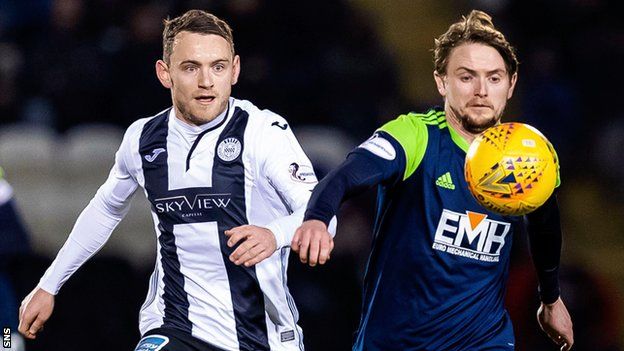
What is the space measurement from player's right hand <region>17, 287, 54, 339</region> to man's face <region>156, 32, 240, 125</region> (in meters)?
1.14

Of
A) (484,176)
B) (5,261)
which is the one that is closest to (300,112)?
(5,261)

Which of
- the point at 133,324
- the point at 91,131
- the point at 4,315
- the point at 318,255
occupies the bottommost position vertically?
the point at 133,324

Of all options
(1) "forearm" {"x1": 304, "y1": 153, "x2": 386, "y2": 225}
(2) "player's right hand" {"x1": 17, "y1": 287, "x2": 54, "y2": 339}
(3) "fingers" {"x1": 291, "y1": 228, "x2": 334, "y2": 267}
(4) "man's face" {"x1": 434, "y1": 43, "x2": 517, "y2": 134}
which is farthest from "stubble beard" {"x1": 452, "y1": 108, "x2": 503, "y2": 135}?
(2) "player's right hand" {"x1": 17, "y1": 287, "x2": 54, "y2": 339}

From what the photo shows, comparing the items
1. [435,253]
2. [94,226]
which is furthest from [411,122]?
[94,226]

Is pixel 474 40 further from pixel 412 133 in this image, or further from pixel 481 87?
pixel 412 133

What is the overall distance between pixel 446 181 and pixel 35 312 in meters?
2.12

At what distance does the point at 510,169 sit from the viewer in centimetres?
470

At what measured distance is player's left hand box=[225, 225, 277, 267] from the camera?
14.4 ft

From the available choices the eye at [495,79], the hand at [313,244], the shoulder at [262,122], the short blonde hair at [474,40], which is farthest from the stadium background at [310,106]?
the hand at [313,244]

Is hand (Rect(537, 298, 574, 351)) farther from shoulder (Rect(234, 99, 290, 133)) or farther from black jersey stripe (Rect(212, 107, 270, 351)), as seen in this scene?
shoulder (Rect(234, 99, 290, 133))

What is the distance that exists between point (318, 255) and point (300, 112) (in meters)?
5.91

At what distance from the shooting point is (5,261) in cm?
718

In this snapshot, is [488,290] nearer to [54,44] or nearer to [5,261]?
[5,261]

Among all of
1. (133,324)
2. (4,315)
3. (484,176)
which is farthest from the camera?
(133,324)
